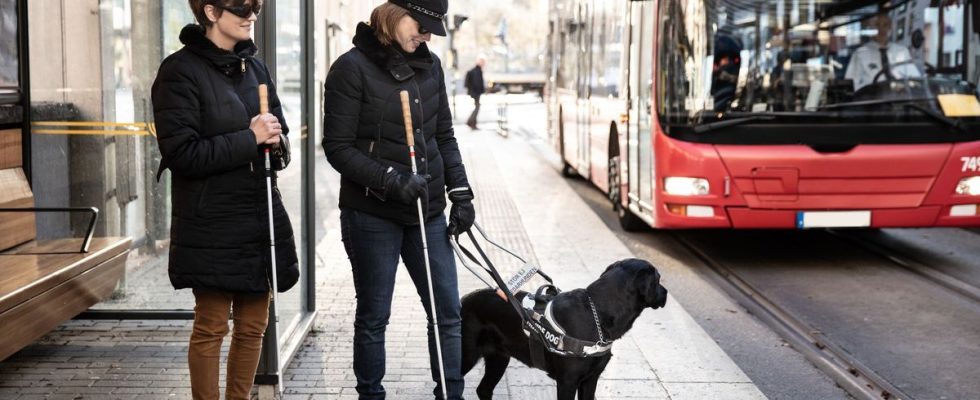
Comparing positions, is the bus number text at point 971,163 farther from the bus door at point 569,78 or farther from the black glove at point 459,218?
the bus door at point 569,78

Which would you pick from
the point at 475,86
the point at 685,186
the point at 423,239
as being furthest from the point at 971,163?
the point at 475,86

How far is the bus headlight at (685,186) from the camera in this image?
357 inches

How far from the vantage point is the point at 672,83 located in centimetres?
938

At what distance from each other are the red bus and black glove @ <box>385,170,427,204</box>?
16.9 feet

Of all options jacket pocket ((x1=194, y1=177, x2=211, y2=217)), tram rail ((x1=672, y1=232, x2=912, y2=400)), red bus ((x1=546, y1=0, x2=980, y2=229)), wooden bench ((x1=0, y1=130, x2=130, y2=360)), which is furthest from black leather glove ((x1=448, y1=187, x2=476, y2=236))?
red bus ((x1=546, y1=0, x2=980, y2=229))

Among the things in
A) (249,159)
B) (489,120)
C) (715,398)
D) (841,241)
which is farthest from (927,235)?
(489,120)

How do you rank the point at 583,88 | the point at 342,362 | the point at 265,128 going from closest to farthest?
the point at 265,128, the point at 342,362, the point at 583,88

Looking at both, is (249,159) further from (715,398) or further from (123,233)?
(123,233)

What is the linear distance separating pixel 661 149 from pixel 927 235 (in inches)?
144

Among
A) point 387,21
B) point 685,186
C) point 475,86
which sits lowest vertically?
point 685,186

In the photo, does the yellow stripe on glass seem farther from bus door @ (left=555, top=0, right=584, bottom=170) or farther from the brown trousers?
bus door @ (left=555, top=0, right=584, bottom=170)

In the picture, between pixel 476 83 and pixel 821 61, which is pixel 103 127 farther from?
pixel 476 83

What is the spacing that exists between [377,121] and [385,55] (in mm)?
259

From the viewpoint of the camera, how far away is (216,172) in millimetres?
3943
